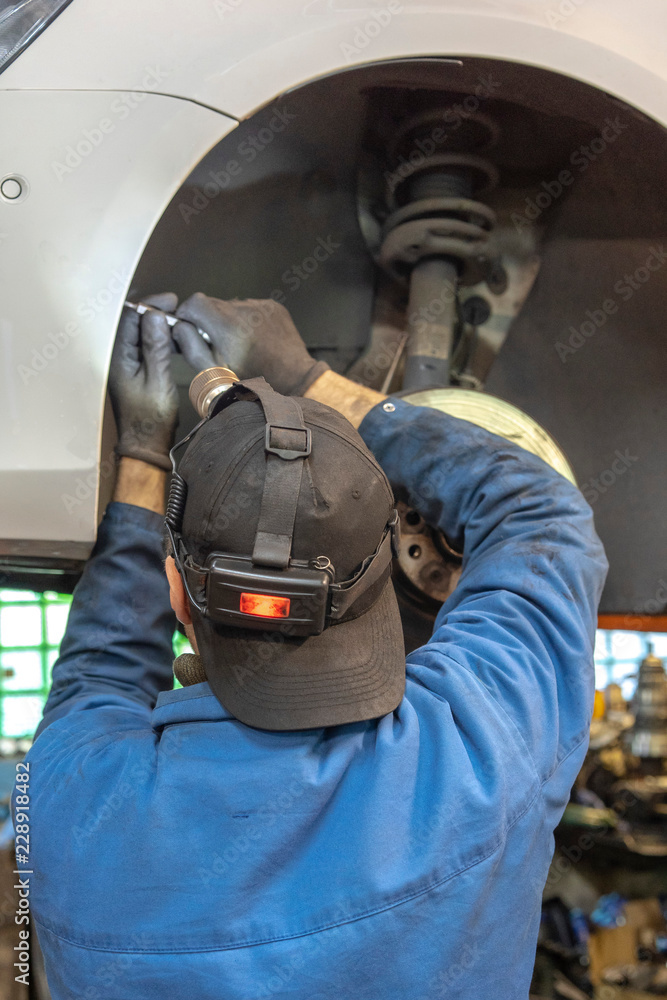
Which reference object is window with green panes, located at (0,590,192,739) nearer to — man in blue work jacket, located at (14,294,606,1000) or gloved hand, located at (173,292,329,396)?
gloved hand, located at (173,292,329,396)

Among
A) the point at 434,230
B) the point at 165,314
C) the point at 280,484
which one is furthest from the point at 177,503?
the point at 434,230

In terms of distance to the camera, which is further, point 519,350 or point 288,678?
point 519,350

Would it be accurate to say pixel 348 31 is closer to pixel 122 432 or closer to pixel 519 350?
pixel 122 432

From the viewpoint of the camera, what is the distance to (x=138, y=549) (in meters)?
0.86

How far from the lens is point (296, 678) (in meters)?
0.57

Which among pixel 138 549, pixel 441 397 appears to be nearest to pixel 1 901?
pixel 138 549

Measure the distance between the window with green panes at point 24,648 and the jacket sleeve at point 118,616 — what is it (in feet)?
12.3

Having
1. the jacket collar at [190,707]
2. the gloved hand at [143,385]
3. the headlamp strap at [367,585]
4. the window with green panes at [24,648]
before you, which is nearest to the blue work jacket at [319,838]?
the jacket collar at [190,707]

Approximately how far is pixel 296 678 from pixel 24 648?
452cm

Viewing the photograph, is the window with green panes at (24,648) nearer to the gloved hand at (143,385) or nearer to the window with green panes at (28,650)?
the window with green panes at (28,650)

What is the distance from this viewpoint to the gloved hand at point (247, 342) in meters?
Result: 0.88

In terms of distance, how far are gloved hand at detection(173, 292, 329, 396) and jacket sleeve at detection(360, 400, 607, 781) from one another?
0.13 m

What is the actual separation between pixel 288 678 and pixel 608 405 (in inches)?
37.9

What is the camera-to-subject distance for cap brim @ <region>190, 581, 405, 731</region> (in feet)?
1.86
